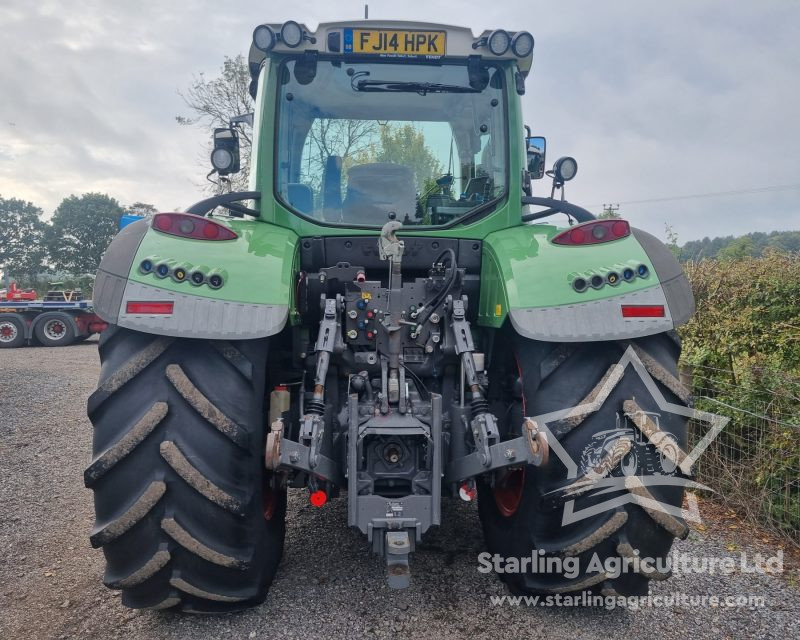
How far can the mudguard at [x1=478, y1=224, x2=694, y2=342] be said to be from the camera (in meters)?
2.22

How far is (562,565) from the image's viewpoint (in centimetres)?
230

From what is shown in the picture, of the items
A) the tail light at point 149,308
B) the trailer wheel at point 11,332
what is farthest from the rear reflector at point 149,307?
the trailer wheel at point 11,332

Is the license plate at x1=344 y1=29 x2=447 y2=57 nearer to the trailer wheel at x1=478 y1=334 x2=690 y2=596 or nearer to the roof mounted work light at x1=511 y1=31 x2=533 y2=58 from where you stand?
the roof mounted work light at x1=511 y1=31 x2=533 y2=58

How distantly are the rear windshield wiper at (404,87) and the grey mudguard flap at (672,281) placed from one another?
54.4 inches

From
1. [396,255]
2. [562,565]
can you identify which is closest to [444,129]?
[396,255]

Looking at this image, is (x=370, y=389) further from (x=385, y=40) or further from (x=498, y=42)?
(x=498, y=42)

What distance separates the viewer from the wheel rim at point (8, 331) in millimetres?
15008

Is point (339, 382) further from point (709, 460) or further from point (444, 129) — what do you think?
point (709, 460)

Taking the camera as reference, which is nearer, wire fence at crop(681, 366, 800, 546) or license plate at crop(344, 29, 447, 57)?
license plate at crop(344, 29, 447, 57)

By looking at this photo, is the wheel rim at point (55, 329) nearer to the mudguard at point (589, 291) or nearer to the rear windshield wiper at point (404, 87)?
the rear windshield wiper at point (404, 87)

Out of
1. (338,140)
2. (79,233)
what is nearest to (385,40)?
(338,140)

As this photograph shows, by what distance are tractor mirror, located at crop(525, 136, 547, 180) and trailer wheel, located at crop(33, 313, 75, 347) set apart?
15.0 metres

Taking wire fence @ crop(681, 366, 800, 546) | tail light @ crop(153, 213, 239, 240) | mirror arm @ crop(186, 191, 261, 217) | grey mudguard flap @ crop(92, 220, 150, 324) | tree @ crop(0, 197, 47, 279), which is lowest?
wire fence @ crop(681, 366, 800, 546)

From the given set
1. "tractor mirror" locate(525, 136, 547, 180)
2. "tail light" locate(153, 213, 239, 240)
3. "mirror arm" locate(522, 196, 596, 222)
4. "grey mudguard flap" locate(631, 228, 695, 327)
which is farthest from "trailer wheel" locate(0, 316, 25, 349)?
"grey mudguard flap" locate(631, 228, 695, 327)
